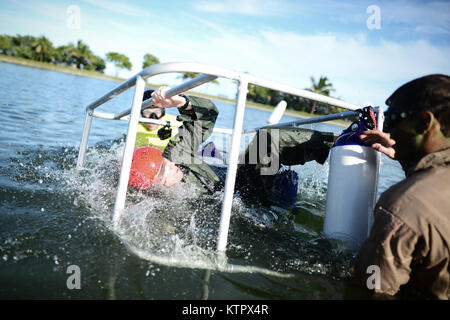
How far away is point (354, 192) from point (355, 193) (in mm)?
11

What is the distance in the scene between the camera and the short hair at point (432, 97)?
1.79 metres

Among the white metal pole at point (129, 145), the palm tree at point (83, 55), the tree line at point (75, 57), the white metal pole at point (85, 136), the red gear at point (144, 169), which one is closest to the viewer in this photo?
the white metal pole at point (129, 145)

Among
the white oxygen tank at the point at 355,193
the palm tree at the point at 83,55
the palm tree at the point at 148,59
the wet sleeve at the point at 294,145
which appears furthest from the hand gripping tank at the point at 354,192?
the palm tree at the point at 148,59

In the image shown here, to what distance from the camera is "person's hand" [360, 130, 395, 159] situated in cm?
226

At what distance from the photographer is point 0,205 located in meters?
2.82

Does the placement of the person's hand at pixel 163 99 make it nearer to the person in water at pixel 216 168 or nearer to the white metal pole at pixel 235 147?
the person in water at pixel 216 168

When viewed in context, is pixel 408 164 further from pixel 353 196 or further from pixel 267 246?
pixel 267 246

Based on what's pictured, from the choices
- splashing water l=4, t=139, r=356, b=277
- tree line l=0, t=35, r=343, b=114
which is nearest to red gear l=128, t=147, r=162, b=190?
splashing water l=4, t=139, r=356, b=277

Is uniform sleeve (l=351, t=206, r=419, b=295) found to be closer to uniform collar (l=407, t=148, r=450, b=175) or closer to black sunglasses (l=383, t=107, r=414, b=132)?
uniform collar (l=407, t=148, r=450, b=175)

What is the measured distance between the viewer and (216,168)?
4.01 m

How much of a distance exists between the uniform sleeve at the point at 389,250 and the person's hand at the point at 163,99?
193 centimetres

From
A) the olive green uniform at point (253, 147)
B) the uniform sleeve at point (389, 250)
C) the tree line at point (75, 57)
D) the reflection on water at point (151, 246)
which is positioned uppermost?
the tree line at point (75, 57)

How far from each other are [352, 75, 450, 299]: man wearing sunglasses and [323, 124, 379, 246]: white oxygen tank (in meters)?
0.35
